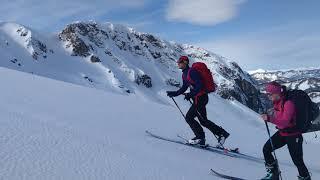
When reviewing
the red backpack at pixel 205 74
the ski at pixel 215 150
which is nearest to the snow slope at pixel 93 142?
the ski at pixel 215 150

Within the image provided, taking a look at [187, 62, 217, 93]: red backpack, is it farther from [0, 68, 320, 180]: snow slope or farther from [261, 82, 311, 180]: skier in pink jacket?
[261, 82, 311, 180]: skier in pink jacket

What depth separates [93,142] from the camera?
8.41 m

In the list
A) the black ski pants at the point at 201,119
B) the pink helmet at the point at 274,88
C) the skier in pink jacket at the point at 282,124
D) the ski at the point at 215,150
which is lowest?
the ski at the point at 215,150

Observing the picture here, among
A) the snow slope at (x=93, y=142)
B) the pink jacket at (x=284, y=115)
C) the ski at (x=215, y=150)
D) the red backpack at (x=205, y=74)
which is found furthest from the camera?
the ski at (x=215, y=150)

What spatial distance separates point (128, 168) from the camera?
735 centimetres

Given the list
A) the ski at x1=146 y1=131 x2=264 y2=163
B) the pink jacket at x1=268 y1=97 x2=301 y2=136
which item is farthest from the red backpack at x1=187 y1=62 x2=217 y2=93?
the pink jacket at x1=268 y1=97 x2=301 y2=136

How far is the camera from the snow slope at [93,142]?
6.70 m

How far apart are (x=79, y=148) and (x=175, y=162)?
74.5 inches

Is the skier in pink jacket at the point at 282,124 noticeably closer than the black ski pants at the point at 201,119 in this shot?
Yes

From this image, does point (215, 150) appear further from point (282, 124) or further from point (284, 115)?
point (284, 115)

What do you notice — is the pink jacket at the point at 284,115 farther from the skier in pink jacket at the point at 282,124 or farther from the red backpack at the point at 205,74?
the red backpack at the point at 205,74

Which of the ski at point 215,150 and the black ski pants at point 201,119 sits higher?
the black ski pants at point 201,119

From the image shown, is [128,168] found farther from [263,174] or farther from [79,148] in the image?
[263,174]

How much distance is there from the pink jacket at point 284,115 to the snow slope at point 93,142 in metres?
1.41
